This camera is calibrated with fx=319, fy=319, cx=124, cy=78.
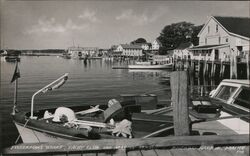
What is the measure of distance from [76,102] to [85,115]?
487 inches

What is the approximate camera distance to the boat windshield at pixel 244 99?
6.49m

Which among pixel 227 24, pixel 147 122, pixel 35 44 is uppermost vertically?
pixel 227 24

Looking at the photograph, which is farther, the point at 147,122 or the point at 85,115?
the point at 85,115

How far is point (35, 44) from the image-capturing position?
17625mm

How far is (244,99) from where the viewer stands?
6723 millimetres

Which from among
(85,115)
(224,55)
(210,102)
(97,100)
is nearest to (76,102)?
(97,100)

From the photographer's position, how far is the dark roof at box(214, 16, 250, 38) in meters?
37.5

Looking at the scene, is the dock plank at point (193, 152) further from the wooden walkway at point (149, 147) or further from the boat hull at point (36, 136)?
the boat hull at point (36, 136)

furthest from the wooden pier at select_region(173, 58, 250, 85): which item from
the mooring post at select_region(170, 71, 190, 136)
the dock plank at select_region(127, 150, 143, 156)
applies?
the dock plank at select_region(127, 150, 143, 156)

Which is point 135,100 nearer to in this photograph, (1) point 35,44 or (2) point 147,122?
(2) point 147,122

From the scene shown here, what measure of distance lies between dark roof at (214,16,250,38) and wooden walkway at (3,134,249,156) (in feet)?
109

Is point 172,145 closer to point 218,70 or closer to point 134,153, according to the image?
point 134,153

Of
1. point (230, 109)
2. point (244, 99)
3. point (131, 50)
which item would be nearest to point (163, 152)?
point (230, 109)

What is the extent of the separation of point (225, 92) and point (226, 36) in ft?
114
